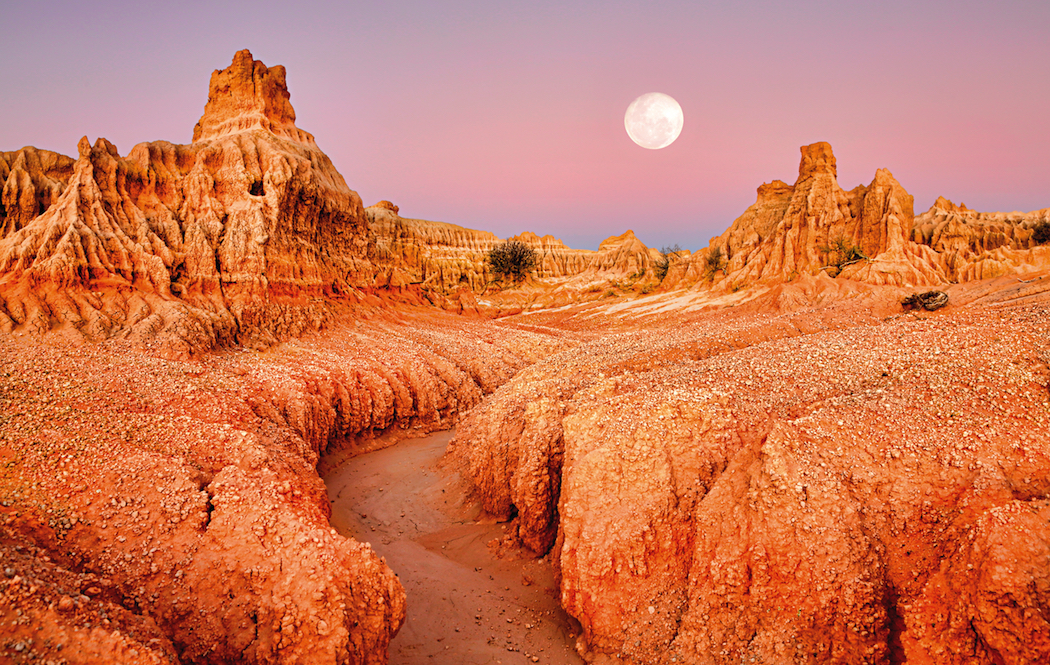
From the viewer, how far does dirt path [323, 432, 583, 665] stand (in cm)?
674

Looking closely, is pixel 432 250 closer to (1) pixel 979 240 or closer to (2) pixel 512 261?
(2) pixel 512 261

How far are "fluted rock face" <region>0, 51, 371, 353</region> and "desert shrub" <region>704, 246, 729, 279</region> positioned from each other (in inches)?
1047

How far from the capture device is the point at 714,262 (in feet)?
120

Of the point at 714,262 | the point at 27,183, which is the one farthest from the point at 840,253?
the point at 27,183

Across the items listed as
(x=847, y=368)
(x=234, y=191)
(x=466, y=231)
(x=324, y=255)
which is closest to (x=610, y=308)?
(x=324, y=255)

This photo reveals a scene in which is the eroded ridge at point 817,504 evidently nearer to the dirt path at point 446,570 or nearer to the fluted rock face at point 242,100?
the dirt path at point 446,570

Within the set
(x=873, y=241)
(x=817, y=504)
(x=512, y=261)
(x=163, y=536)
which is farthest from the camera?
(x=512, y=261)

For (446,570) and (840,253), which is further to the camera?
(840,253)

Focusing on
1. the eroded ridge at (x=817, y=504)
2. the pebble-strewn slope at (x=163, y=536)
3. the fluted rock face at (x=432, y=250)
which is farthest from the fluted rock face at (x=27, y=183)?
the fluted rock face at (x=432, y=250)

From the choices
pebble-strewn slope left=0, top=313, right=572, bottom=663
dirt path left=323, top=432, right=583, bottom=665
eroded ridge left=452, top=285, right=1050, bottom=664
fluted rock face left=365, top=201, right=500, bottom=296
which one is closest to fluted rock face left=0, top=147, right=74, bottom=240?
pebble-strewn slope left=0, top=313, right=572, bottom=663

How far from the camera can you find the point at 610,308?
3359 cm

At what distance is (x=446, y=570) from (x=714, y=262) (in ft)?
112

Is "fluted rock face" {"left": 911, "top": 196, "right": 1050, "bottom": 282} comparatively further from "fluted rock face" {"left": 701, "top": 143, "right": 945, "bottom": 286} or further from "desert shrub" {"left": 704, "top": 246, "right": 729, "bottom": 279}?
"desert shrub" {"left": 704, "top": 246, "right": 729, "bottom": 279}

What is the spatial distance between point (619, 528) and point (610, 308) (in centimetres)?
2814
